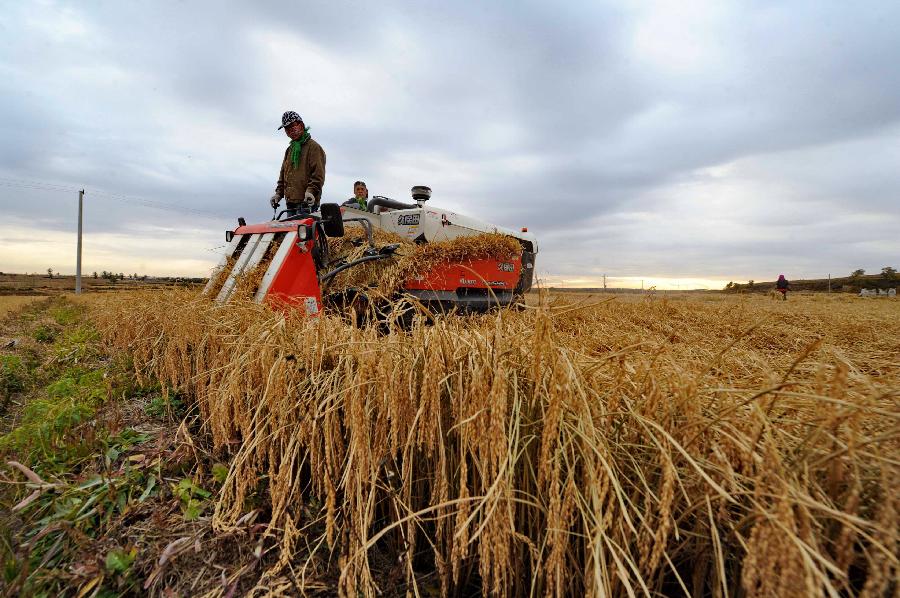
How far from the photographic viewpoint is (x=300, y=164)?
18.0ft

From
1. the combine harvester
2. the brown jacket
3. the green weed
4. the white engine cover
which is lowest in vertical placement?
the green weed

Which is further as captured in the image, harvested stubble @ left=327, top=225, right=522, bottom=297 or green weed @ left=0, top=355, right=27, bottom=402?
harvested stubble @ left=327, top=225, right=522, bottom=297

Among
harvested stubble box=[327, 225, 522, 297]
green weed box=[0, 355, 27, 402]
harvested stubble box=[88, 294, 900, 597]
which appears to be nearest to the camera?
harvested stubble box=[88, 294, 900, 597]

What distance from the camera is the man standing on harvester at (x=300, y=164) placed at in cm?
541

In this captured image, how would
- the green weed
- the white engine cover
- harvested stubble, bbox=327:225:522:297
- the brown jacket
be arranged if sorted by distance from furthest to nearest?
1. the white engine cover
2. the brown jacket
3. harvested stubble, bbox=327:225:522:297
4. the green weed

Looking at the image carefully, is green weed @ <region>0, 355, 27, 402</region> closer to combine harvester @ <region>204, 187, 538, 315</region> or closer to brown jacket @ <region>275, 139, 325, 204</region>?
combine harvester @ <region>204, 187, 538, 315</region>

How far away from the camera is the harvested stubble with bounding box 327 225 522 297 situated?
4629mm

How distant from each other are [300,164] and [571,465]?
5.40 meters

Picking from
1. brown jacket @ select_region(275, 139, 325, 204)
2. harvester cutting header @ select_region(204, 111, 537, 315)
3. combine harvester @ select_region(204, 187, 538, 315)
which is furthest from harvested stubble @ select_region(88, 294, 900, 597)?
brown jacket @ select_region(275, 139, 325, 204)

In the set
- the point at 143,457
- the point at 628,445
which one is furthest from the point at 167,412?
the point at 628,445

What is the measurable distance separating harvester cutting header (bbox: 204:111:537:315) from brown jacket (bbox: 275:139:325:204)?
0.01 m

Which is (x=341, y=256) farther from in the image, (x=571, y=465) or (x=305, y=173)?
(x=571, y=465)

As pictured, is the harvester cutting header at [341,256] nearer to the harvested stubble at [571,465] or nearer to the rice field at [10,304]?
the harvested stubble at [571,465]

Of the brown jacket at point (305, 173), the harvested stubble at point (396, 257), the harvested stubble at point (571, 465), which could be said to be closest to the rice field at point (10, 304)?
the brown jacket at point (305, 173)
